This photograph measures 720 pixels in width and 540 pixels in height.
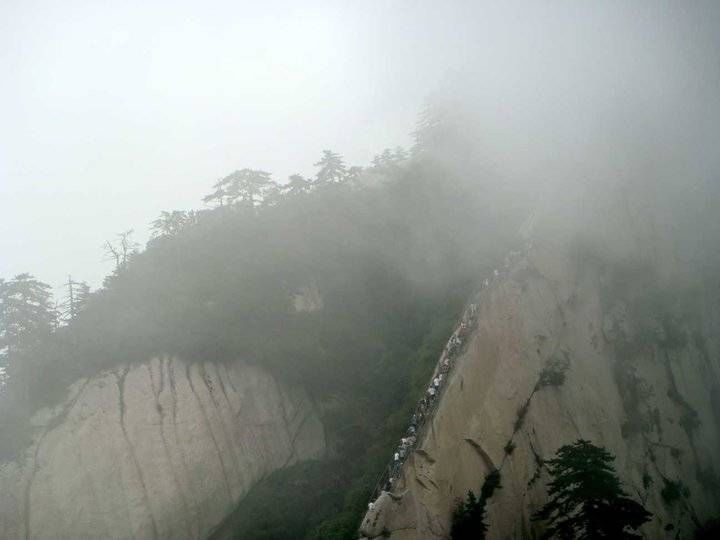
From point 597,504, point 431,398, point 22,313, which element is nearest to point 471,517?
point 597,504

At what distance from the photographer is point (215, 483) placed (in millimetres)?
22094

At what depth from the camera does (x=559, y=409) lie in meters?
22.4

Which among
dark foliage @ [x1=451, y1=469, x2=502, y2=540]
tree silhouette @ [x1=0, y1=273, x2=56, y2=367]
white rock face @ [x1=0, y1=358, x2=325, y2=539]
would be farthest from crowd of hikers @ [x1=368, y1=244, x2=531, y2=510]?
tree silhouette @ [x1=0, y1=273, x2=56, y2=367]

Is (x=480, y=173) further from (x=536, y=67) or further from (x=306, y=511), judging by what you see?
(x=306, y=511)

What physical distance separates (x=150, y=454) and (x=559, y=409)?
19.9m

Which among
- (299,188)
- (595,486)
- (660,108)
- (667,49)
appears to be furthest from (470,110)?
(595,486)

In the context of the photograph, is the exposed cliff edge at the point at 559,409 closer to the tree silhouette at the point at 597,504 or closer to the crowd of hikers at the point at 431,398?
the crowd of hikers at the point at 431,398

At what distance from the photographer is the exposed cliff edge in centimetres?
1819

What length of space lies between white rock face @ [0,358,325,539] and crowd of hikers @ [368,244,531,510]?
9018 millimetres

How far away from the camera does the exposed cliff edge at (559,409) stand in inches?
716

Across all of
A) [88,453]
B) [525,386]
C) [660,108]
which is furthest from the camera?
[660,108]

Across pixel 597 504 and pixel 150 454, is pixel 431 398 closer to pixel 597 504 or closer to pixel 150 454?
pixel 597 504

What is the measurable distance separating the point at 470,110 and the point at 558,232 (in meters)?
23.3

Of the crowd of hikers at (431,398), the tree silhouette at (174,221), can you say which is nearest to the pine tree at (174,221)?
the tree silhouette at (174,221)
